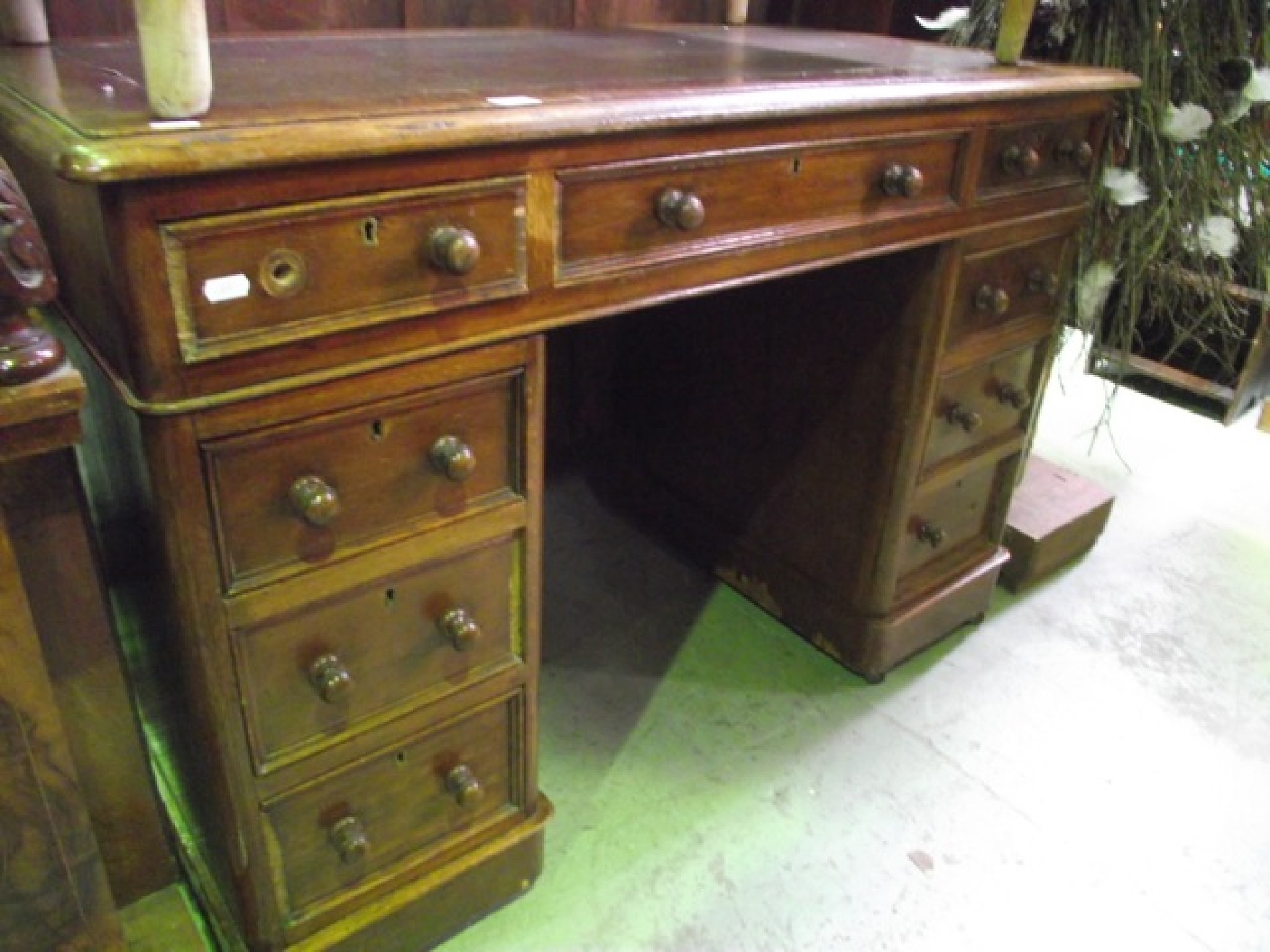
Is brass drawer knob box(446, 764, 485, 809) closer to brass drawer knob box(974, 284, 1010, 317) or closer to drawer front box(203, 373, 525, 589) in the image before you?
drawer front box(203, 373, 525, 589)

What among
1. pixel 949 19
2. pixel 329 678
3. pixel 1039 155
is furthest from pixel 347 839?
pixel 949 19

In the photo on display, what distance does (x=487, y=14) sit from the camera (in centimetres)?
148

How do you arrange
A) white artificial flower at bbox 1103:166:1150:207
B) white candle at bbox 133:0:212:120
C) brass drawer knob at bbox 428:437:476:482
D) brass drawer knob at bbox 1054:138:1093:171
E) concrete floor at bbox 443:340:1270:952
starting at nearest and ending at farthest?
white candle at bbox 133:0:212:120
brass drawer knob at bbox 428:437:476:482
concrete floor at bbox 443:340:1270:952
brass drawer knob at bbox 1054:138:1093:171
white artificial flower at bbox 1103:166:1150:207

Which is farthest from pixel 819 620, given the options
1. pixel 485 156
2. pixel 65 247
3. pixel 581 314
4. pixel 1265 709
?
pixel 65 247

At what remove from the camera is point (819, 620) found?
1.72 metres

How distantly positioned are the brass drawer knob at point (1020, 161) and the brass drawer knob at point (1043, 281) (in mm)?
178

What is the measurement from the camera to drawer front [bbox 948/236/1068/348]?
4.66 ft

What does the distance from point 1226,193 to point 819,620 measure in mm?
979

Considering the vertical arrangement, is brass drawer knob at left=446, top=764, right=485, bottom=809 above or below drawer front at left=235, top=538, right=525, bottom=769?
below

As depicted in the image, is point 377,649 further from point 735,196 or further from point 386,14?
point 386,14

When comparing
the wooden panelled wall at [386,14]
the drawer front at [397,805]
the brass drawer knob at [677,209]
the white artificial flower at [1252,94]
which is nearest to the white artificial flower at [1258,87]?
the white artificial flower at [1252,94]

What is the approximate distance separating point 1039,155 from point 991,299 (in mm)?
204

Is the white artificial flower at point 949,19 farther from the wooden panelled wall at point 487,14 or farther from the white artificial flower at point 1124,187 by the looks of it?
the white artificial flower at point 1124,187

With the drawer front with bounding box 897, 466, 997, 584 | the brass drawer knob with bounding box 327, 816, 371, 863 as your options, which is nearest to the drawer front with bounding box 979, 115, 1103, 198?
the drawer front with bounding box 897, 466, 997, 584
